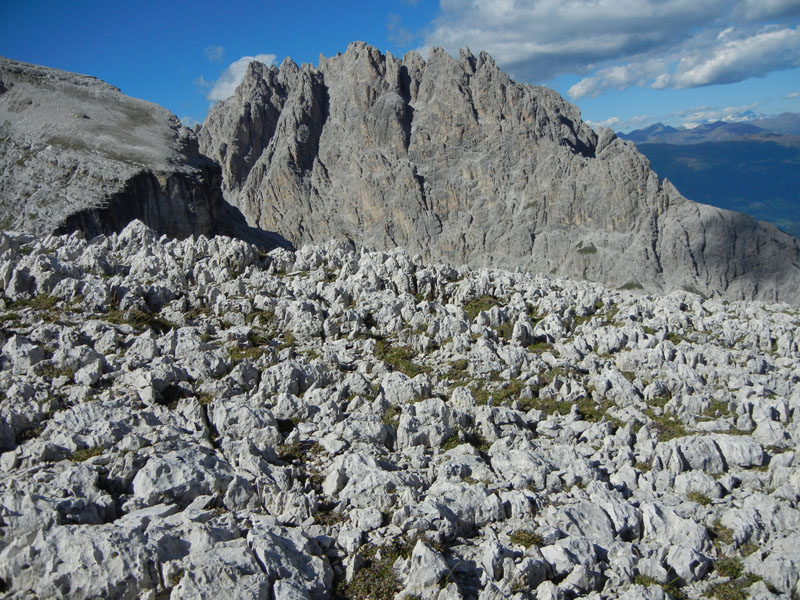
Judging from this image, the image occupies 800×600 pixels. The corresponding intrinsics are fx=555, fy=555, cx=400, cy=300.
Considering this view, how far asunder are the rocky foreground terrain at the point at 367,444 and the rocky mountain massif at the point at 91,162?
55732 millimetres

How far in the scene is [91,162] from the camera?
7444 centimetres

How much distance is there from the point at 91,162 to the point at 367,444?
76854 mm

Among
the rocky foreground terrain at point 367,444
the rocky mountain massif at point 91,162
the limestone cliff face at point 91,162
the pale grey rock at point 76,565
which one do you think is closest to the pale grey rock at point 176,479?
the rocky foreground terrain at point 367,444

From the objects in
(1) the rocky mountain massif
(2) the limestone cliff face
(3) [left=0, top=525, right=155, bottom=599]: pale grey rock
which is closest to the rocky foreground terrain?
(3) [left=0, top=525, right=155, bottom=599]: pale grey rock

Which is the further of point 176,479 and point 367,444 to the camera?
point 367,444

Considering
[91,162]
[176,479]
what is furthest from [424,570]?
[91,162]

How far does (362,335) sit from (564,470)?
Result: 9.52 meters

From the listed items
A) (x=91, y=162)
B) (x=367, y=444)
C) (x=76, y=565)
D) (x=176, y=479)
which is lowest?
(x=367, y=444)

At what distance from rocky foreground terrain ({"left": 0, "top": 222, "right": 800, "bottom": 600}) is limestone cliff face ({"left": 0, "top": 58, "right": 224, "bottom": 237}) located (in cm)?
5535

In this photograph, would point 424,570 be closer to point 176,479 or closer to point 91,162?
point 176,479

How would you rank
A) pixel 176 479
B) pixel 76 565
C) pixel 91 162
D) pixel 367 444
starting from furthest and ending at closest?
pixel 91 162
pixel 367 444
pixel 176 479
pixel 76 565

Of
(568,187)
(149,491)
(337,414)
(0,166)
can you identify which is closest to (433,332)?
(337,414)

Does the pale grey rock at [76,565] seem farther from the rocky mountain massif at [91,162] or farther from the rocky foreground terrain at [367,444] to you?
the rocky mountain massif at [91,162]

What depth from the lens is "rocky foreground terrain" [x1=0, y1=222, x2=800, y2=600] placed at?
885 cm
